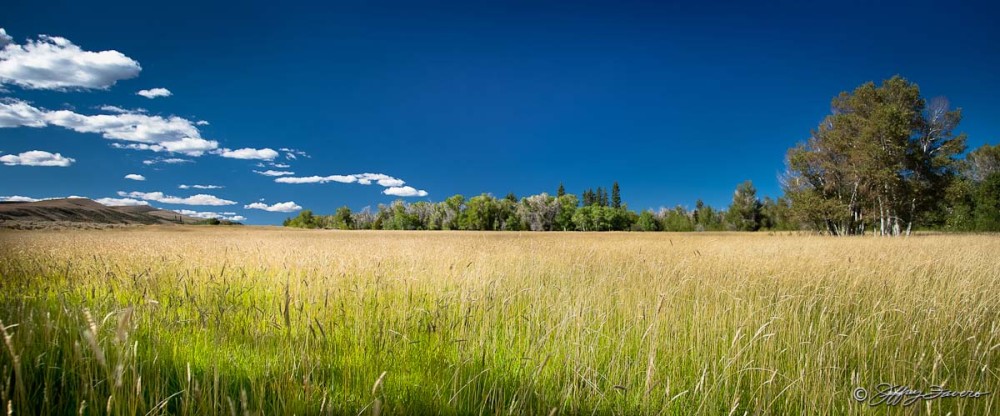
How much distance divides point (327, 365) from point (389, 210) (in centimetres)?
10448

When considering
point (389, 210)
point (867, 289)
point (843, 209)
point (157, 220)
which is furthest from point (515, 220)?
point (867, 289)

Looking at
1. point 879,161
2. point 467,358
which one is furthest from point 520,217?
point 467,358

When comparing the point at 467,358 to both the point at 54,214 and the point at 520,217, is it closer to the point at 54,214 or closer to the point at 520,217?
the point at 54,214

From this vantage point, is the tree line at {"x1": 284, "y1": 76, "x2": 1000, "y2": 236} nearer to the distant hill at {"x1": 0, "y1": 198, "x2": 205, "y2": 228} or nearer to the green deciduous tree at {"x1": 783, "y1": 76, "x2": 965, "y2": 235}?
the green deciduous tree at {"x1": 783, "y1": 76, "x2": 965, "y2": 235}

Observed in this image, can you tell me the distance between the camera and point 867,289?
5793 millimetres

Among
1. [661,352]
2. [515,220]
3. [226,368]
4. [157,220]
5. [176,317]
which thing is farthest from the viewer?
[515,220]

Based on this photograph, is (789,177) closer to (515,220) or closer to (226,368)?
(226,368)

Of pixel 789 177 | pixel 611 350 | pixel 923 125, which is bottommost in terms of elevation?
pixel 611 350

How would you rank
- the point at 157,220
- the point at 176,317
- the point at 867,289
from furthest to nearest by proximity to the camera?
1. the point at 157,220
2. the point at 867,289
3. the point at 176,317

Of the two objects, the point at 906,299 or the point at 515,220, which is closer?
the point at 906,299
